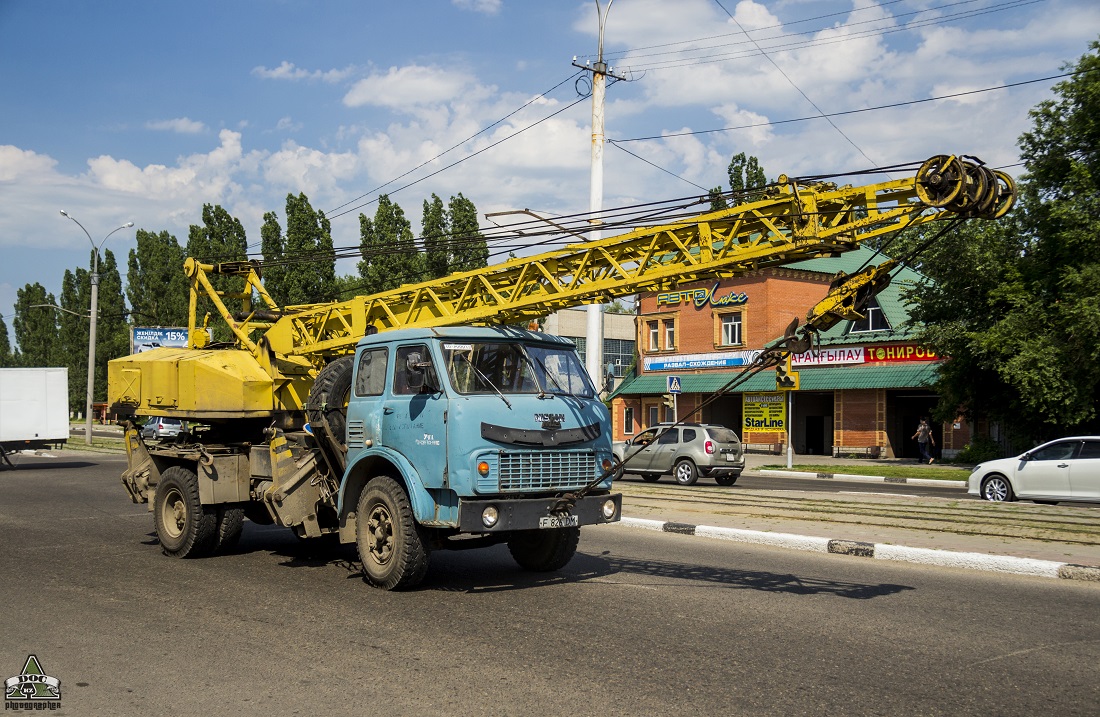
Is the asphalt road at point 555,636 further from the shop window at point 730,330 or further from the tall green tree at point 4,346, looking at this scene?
the tall green tree at point 4,346

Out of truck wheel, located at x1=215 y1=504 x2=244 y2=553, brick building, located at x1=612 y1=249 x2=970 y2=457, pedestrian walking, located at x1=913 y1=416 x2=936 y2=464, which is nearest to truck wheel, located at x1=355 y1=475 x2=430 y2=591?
truck wheel, located at x1=215 y1=504 x2=244 y2=553

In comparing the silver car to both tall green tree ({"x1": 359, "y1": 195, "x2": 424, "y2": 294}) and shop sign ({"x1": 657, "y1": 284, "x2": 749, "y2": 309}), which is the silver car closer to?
shop sign ({"x1": 657, "y1": 284, "x2": 749, "y2": 309})

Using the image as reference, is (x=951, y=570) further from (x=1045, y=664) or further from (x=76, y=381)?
(x=76, y=381)

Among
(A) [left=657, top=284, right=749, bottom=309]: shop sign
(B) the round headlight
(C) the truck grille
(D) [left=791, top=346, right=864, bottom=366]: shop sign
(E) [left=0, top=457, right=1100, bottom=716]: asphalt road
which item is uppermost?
(A) [left=657, top=284, right=749, bottom=309]: shop sign

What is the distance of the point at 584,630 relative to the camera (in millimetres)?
7285

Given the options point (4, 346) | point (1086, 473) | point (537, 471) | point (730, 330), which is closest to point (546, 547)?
point (537, 471)

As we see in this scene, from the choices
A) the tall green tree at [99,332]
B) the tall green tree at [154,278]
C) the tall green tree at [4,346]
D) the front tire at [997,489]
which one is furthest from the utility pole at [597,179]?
Result: the tall green tree at [4,346]

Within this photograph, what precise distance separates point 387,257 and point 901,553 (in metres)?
38.6

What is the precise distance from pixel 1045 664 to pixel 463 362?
543 cm

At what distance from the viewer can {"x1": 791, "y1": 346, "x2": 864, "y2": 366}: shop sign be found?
132 feet

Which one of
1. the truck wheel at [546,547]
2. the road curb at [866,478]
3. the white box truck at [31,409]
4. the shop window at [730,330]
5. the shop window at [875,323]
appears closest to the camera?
the truck wheel at [546,547]

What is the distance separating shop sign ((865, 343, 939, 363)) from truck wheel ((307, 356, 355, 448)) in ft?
106

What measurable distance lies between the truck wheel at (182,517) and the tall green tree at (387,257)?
3431 cm

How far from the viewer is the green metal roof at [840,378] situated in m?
37.8
